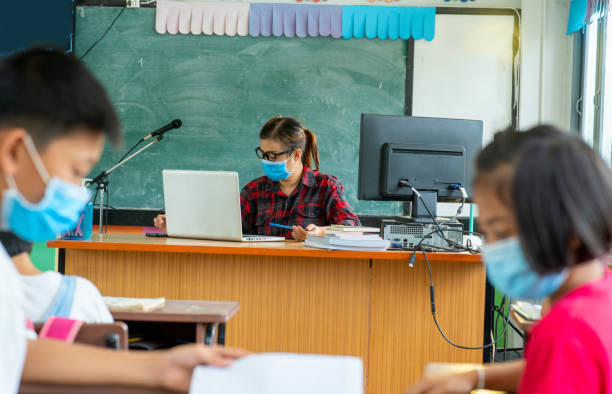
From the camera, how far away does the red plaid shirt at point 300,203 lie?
Result: 9.67ft

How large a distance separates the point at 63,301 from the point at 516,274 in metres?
0.85

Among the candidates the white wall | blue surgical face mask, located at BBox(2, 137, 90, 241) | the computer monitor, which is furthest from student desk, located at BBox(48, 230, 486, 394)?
the white wall

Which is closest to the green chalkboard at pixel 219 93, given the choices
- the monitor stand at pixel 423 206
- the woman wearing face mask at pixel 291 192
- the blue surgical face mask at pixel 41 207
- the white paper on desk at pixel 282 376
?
the woman wearing face mask at pixel 291 192

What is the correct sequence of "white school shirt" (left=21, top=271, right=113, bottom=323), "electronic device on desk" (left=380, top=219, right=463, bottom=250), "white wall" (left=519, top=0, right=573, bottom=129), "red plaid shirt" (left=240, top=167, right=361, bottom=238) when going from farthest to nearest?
"white wall" (left=519, top=0, right=573, bottom=129), "red plaid shirt" (left=240, top=167, right=361, bottom=238), "electronic device on desk" (left=380, top=219, right=463, bottom=250), "white school shirt" (left=21, top=271, right=113, bottom=323)

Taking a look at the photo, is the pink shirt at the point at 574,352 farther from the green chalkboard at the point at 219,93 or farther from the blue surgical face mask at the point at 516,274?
the green chalkboard at the point at 219,93

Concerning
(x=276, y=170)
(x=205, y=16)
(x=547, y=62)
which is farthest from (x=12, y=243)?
(x=547, y=62)

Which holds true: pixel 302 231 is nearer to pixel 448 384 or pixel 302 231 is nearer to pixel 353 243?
pixel 353 243

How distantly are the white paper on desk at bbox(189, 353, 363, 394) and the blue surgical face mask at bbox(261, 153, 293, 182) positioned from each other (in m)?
1.99

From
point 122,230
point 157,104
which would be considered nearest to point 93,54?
point 157,104

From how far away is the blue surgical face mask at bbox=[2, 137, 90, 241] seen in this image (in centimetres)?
85

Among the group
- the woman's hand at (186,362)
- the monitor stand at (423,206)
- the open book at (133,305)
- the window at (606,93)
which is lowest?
the open book at (133,305)

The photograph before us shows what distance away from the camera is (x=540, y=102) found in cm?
379

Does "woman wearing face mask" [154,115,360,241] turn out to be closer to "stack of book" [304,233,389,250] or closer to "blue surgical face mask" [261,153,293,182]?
"blue surgical face mask" [261,153,293,182]

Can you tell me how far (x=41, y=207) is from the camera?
2.90 ft
